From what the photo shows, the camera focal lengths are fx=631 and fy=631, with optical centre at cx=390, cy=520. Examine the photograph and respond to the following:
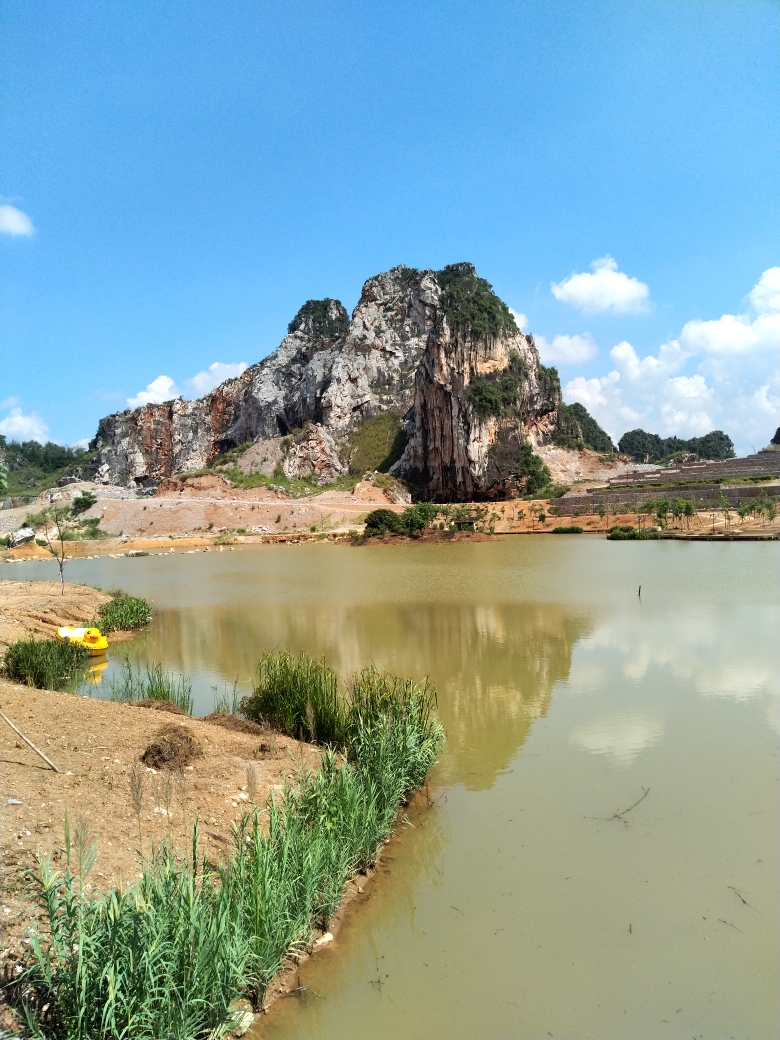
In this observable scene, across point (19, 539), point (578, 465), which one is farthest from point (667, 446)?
point (19, 539)

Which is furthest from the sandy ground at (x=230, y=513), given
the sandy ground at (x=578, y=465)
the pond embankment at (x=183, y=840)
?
the pond embankment at (x=183, y=840)

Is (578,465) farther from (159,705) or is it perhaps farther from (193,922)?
(193,922)

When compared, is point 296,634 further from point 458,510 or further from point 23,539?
point 23,539

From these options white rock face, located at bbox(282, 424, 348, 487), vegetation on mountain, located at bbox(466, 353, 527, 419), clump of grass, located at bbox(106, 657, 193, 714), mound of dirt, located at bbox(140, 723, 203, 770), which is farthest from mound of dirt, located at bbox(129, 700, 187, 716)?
white rock face, located at bbox(282, 424, 348, 487)

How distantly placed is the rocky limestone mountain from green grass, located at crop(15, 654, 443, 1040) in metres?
58.3

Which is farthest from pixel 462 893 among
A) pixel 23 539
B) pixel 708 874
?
pixel 23 539

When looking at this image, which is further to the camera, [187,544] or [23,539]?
[187,544]

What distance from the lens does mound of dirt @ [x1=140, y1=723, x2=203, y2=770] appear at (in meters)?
5.96

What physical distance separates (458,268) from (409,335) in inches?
428

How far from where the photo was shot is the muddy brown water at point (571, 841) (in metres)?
3.67

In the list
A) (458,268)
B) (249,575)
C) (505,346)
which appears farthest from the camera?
(458,268)

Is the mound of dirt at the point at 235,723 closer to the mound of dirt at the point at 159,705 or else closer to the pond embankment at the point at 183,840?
the pond embankment at the point at 183,840

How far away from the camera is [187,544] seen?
166ft

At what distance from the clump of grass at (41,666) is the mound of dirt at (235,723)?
137 inches
